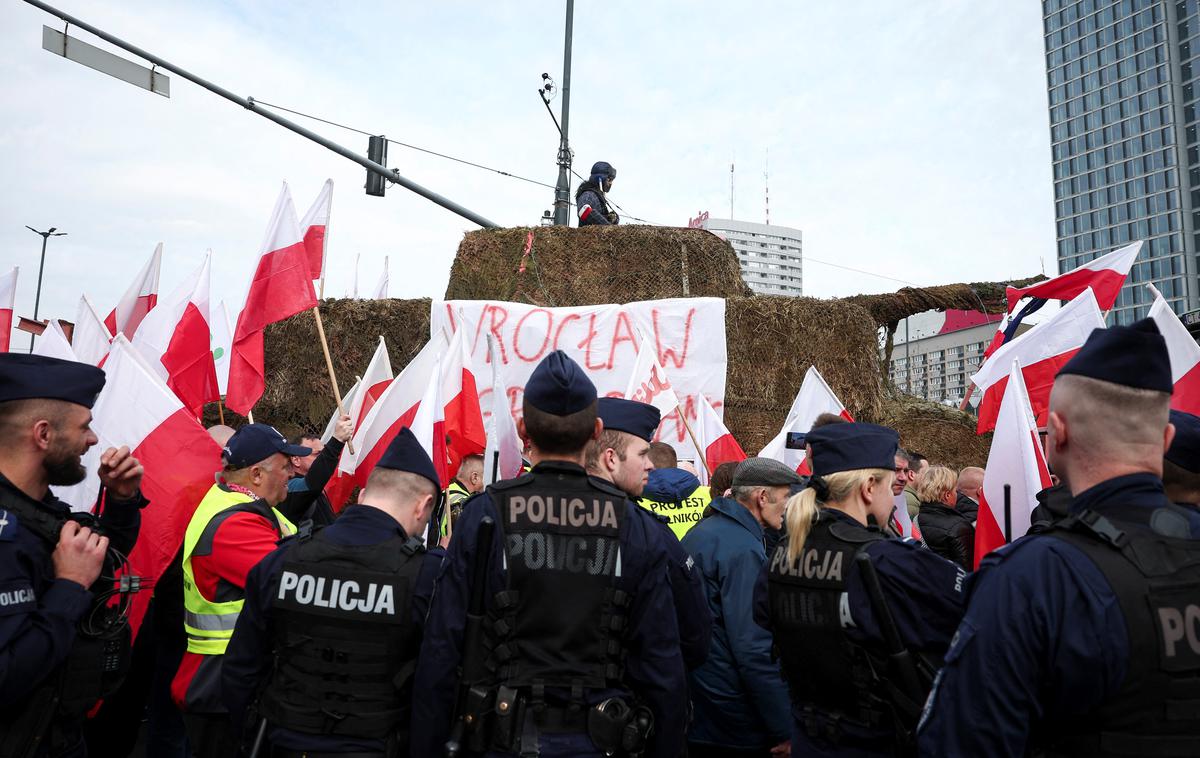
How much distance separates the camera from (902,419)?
13.2 meters

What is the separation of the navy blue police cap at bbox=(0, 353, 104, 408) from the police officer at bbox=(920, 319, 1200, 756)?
2934 mm

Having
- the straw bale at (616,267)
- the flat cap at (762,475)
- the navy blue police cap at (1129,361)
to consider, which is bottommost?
the flat cap at (762,475)

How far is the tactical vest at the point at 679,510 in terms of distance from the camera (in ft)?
17.8

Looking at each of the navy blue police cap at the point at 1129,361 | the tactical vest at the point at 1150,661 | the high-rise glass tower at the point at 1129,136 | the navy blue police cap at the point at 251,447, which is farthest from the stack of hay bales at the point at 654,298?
the high-rise glass tower at the point at 1129,136

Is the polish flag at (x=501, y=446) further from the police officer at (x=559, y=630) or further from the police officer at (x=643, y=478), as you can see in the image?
the police officer at (x=559, y=630)

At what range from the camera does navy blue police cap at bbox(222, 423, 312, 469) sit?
4367 mm

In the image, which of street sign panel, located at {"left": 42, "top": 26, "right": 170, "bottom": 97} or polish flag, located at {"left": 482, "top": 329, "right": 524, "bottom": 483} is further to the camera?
street sign panel, located at {"left": 42, "top": 26, "right": 170, "bottom": 97}

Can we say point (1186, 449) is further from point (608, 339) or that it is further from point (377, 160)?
point (377, 160)

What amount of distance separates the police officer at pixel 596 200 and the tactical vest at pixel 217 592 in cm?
941

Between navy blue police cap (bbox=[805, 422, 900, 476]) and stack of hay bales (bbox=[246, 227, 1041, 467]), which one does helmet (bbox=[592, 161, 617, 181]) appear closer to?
stack of hay bales (bbox=[246, 227, 1041, 467])

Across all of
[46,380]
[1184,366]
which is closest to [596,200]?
[1184,366]

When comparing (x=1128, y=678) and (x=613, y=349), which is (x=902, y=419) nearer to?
(x=613, y=349)

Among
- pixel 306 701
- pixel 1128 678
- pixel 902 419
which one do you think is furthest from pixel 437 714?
pixel 902 419

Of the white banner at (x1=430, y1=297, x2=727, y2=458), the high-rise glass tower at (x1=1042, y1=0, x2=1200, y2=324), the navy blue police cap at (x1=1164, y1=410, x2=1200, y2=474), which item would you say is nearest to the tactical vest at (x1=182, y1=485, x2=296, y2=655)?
the navy blue police cap at (x1=1164, y1=410, x2=1200, y2=474)
